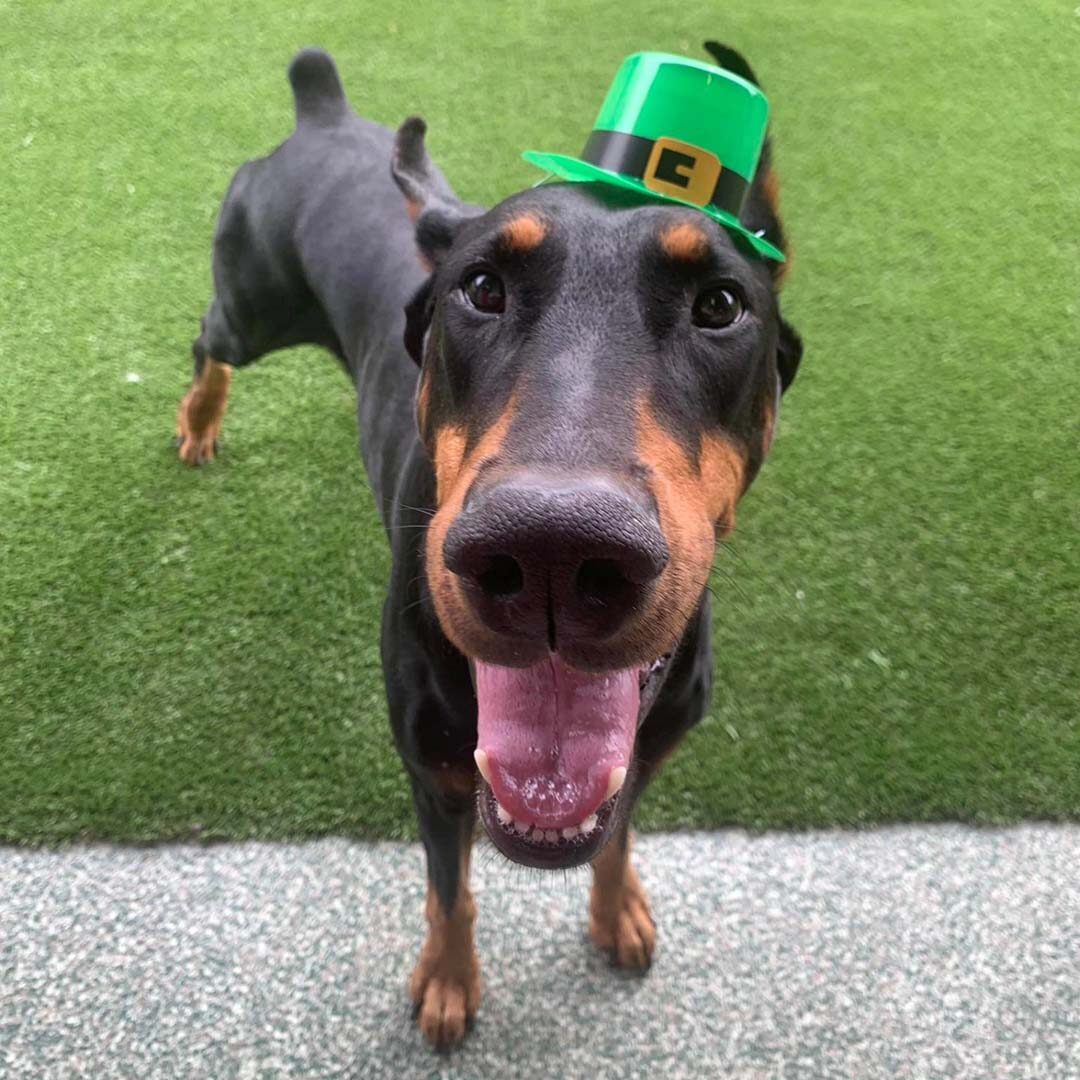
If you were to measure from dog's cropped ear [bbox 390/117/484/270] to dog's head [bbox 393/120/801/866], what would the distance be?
8.0 inches

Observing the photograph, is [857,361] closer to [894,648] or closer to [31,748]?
[894,648]

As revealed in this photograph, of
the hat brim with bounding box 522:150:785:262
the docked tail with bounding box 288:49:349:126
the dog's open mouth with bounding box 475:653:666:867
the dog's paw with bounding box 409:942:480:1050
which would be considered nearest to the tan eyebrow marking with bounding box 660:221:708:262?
the hat brim with bounding box 522:150:785:262

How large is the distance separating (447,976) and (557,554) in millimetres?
1500

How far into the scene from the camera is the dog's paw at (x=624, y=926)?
213 cm

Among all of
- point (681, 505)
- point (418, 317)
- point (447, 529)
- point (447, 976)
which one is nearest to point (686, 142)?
point (418, 317)

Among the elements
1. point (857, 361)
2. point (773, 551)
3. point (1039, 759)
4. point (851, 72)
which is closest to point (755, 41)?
point (851, 72)

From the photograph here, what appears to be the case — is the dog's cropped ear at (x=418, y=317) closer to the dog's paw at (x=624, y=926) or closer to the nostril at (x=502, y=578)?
the nostril at (x=502, y=578)

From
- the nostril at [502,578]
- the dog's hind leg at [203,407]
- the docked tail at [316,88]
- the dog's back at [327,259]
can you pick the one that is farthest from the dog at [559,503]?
the dog's hind leg at [203,407]

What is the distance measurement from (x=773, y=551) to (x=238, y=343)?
1.93 metres

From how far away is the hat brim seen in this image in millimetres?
1510

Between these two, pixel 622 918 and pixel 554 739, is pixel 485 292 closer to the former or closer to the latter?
pixel 554 739

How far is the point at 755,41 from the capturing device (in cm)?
546

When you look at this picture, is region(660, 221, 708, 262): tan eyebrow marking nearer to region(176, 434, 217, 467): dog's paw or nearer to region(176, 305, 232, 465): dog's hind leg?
region(176, 305, 232, 465): dog's hind leg

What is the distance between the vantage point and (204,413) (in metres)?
3.15
